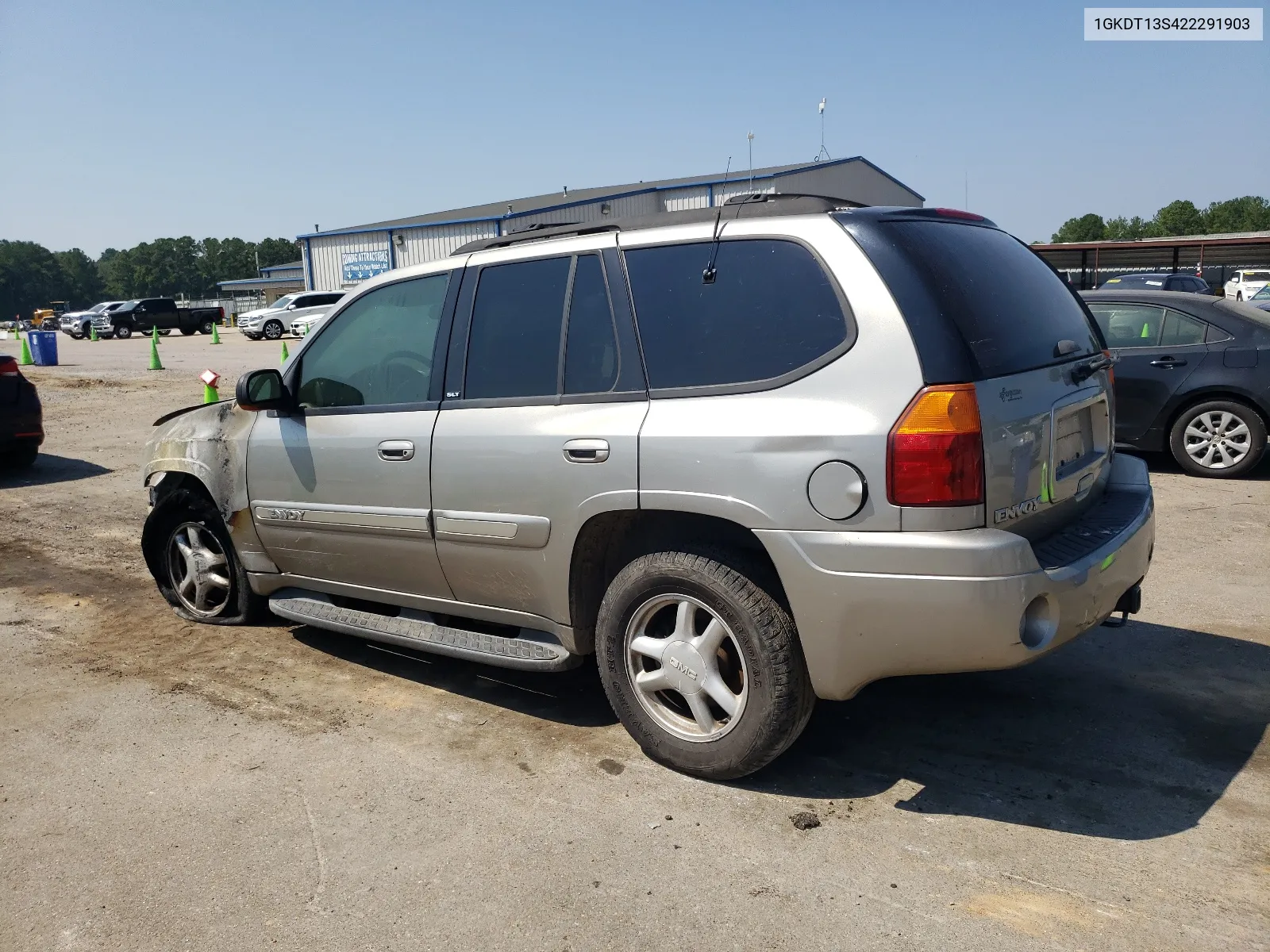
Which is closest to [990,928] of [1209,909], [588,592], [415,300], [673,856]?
[1209,909]

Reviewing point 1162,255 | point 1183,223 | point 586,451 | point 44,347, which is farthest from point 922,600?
point 1183,223

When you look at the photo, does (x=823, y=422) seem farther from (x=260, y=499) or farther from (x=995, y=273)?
(x=260, y=499)

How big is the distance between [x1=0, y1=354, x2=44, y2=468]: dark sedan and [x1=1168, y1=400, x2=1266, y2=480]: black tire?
1098 cm

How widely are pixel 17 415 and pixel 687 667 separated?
9431 millimetres

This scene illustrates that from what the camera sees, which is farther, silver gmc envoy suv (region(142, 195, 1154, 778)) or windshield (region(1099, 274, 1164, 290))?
windshield (region(1099, 274, 1164, 290))

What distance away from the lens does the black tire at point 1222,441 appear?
838 centimetres

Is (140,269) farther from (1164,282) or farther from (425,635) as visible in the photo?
(425,635)

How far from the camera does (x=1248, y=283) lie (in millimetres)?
32156

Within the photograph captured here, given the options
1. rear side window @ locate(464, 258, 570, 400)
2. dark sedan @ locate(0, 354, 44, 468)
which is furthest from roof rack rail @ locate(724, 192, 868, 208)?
→ dark sedan @ locate(0, 354, 44, 468)

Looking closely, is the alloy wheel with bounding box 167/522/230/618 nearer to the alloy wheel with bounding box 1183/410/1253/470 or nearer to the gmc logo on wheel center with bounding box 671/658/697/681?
the gmc logo on wheel center with bounding box 671/658/697/681

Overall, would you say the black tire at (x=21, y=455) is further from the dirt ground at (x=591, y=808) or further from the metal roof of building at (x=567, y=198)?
the metal roof of building at (x=567, y=198)

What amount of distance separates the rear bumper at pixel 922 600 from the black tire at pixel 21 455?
988 centimetres

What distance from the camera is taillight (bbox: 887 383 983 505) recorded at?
2.95m

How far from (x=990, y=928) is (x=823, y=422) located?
148 centimetres
